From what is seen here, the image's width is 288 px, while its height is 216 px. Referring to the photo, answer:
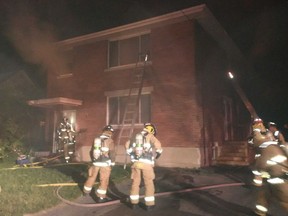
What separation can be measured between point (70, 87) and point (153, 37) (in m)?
5.07

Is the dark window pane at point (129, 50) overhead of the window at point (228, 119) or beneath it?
overhead

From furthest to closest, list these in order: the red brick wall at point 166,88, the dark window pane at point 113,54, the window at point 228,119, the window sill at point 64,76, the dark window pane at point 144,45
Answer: the window sill at point 64,76 < the window at point 228,119 < the dark window pane at point 113,54 < the dark window pane at point 144,45 < the red brick wall at point 166,88

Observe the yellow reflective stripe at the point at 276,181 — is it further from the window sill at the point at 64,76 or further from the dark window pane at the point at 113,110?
the window sill at the point at 64,76

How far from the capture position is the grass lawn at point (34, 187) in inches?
231

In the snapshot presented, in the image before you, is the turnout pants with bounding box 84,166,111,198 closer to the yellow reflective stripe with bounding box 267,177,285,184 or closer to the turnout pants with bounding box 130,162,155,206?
the turnout pants with bounding box 130,162,155,206

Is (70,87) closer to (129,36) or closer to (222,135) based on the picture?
(129,36)

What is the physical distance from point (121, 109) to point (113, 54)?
2762 millimetres

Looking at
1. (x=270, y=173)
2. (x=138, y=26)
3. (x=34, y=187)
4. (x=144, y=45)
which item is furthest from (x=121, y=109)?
(x=270, y=173)

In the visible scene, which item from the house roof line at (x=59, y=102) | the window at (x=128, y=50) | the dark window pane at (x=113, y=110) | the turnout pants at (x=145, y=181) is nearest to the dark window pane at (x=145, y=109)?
the dark window pane at (x=113, y=110)

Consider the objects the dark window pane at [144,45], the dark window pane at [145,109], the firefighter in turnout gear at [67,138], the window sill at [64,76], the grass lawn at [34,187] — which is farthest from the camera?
the window sill at [64,76]

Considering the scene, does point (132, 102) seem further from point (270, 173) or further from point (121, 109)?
point (270, 173)

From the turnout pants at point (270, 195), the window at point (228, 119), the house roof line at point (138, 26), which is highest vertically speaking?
the house roof line at point (138, 26)

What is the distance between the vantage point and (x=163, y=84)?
1162 cm

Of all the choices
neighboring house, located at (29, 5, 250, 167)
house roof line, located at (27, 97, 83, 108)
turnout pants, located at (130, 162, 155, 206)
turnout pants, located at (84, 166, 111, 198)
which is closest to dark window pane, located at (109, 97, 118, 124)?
neighboring house, located at (29, 5, 250, 167)
